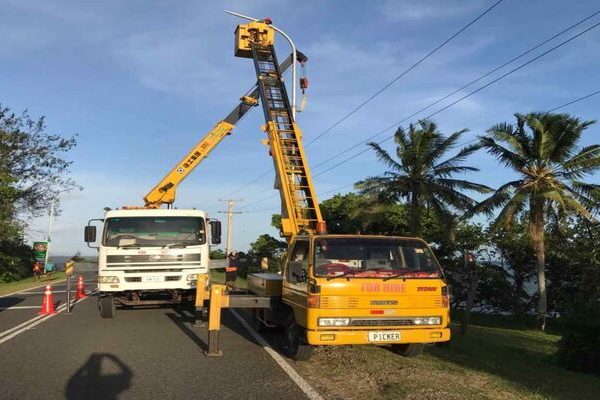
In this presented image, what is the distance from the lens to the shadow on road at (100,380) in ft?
22.3

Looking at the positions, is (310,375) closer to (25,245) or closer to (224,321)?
(224,321)

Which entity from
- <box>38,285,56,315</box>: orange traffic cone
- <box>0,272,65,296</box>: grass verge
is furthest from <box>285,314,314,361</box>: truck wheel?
<box>0,272,65,296</box>: grass verge

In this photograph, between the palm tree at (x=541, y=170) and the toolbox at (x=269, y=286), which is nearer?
the toolbox at (x=269, y=286)

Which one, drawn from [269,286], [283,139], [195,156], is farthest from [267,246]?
[269,286]

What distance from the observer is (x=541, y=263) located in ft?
93.1

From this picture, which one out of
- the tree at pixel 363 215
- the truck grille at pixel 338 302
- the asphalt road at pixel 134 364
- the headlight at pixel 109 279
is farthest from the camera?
the tree at pixel 363 215

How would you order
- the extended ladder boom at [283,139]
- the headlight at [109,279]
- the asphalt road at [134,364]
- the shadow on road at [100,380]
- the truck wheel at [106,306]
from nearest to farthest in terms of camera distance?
the shadow on road at [100,380] → the asphalt road at [134,364] → the headlight at [109,279] → the truck wheel at [106,306] → the extended ladder boom at [283,139]

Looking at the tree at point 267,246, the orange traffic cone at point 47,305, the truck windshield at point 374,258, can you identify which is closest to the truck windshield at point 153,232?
the orange traffic cone at point 47,305

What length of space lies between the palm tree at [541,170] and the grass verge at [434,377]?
18021mm

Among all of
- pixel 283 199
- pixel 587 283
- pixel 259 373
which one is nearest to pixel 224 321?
pixel 283 199

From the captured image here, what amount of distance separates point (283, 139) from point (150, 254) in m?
5.45

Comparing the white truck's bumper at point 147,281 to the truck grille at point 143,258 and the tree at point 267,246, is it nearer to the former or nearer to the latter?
the truck grille at point 143,258

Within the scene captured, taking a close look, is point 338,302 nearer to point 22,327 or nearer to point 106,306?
point 106,306

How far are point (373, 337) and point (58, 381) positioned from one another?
4.15m
